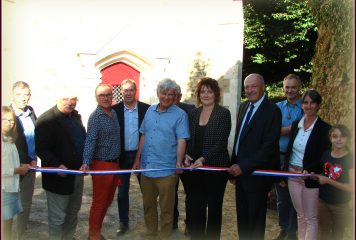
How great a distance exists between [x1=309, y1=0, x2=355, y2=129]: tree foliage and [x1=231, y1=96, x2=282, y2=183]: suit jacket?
99 cm

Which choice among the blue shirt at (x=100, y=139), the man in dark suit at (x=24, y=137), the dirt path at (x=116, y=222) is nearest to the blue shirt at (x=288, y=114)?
the dirt path at (x=116, y=222)

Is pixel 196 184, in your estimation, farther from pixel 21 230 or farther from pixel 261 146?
pixel 21 230

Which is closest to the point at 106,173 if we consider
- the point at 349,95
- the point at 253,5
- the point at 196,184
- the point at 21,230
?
the point at 196,184

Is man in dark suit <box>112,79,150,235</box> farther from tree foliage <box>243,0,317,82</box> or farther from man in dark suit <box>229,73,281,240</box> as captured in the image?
tree foliage <box>243,0,317,82</box>

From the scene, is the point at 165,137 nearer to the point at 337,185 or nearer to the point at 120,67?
the point at 337,185

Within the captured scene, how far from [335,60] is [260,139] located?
2.07m

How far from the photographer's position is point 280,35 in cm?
1520

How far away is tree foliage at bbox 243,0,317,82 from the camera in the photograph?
1463 centimetres

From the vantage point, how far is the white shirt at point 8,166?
3031 millimetres

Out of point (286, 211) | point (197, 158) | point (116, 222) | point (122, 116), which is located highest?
point (122, 116)

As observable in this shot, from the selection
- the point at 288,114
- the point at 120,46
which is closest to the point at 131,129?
the point at 288,114

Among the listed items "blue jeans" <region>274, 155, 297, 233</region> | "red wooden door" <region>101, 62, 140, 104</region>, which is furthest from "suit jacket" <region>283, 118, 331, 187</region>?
"red wooden door" <region>101, 62, 140, 104</region>

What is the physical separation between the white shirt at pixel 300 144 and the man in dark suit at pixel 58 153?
213cm

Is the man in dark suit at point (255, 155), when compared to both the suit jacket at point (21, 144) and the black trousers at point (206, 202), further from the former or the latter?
the suit jacket at point (21, 144)
